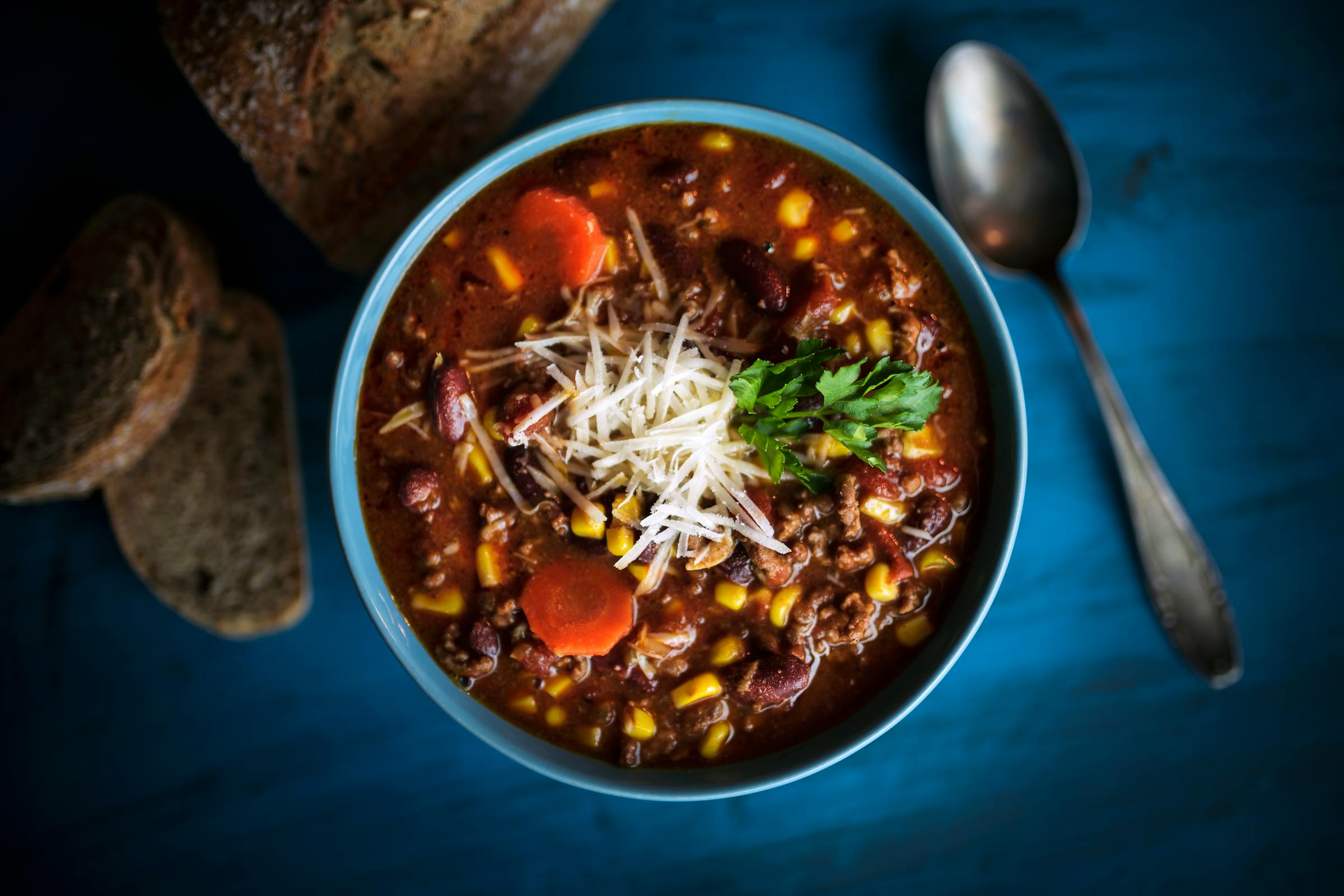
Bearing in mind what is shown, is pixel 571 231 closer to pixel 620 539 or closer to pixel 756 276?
pixel 756 276

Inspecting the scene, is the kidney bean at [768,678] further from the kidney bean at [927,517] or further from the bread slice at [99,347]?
the bread slice at [99,347]

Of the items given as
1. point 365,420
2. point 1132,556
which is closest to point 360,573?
point 365,420

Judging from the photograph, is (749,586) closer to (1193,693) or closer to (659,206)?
(659,206)

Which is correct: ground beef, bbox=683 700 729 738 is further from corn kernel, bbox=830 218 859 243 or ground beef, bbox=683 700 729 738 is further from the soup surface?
corn kernel, bbox=830 218 859 243

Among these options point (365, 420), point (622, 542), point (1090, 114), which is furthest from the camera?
point (1090, 114)

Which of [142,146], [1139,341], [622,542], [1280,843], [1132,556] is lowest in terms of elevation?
[1280,843]

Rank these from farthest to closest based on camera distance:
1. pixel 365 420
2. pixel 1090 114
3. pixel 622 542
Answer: pixel 1090 114, pixel 365 420, pixel 622 542

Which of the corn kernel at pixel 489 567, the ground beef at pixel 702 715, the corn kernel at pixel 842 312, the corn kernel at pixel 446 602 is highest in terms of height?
the corn kernel at pixel 842 312

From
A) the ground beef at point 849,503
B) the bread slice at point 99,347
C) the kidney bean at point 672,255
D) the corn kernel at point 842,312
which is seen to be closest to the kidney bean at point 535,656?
the ground beef at point 849,503
